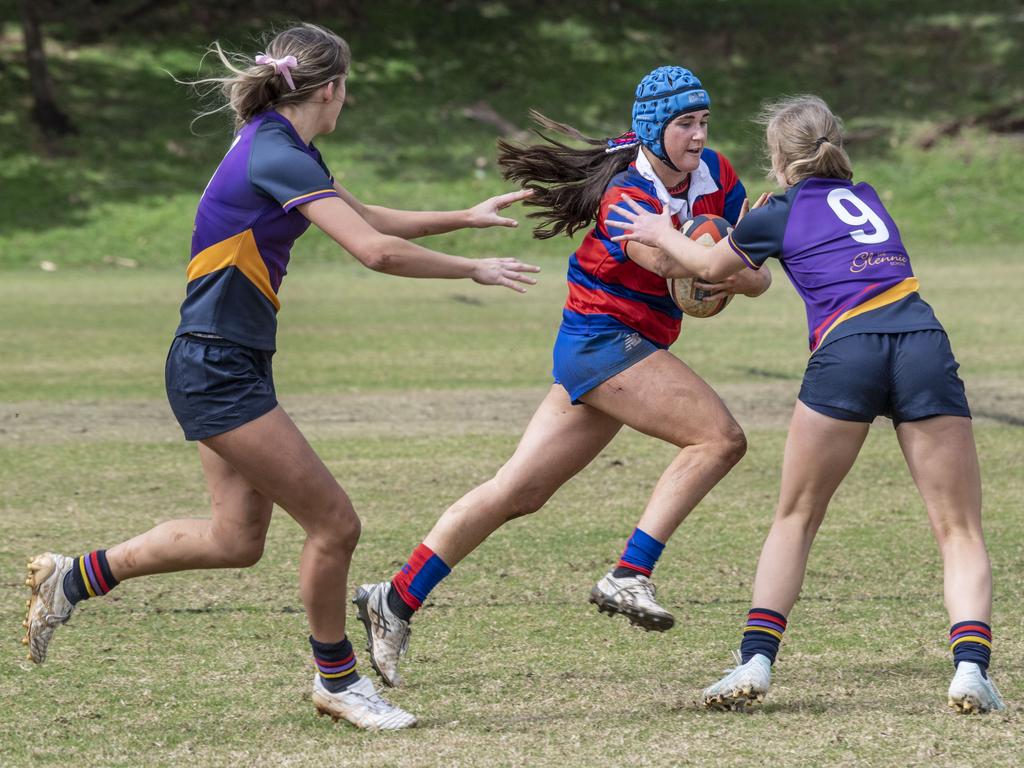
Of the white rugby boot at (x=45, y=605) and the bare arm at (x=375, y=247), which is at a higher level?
the bare arm at (x=375, y=247)

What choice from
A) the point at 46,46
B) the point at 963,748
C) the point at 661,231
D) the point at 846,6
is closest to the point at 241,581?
the point at 661,231

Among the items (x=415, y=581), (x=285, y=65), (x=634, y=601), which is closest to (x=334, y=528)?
(x=415, y=581)

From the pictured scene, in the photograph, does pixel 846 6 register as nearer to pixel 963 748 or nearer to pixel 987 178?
pixel 987 178

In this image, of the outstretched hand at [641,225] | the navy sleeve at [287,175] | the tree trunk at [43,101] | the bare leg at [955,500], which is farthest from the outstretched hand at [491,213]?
the tree trunk at [43,101]

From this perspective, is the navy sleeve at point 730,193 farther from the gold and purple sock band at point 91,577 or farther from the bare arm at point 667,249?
the gold and purple sock band at point 91,577

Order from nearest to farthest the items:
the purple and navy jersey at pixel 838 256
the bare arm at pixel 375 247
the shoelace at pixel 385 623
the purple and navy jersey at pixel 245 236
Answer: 1. the bare arm at pixel 375 247
2. the purple and navy jersey at pixel 245 236
3. the purple and navy jersey at pixel 838 256
4. the shoelace at pixel 385 623

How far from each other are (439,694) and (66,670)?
138 centimetres

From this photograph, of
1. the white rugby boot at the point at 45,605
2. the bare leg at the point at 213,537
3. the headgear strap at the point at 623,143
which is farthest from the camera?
the headgear strap at the point at 623,143

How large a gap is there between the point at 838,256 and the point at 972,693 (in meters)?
1.43

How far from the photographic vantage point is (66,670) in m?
5.42

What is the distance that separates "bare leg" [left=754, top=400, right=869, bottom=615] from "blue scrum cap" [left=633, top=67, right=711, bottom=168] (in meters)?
1.29

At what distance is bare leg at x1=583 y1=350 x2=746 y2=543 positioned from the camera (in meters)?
5.43

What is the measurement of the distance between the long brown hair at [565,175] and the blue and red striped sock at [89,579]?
2.00m

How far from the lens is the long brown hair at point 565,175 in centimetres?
584
